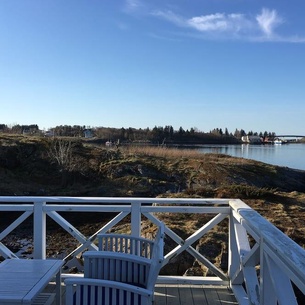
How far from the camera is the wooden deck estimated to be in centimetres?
318

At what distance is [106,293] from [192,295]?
156 centimetres

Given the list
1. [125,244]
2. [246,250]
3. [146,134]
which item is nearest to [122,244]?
[125,244]

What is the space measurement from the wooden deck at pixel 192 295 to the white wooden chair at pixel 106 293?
119cm

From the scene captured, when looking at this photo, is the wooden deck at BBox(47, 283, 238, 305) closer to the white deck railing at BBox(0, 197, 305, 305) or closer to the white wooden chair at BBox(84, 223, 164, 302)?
the white deck railing at BBox(0, 197, 305, 305)

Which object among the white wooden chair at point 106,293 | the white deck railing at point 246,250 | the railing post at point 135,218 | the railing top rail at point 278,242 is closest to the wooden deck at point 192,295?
the white deck railing at point 246,250

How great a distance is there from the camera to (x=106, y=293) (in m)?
1.98

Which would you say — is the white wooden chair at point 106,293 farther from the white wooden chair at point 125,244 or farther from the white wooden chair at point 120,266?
the white wooden chair at point 125,244

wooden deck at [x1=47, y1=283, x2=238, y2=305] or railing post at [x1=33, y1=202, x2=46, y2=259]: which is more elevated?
railing post at [x1=33, y1=202, x2=46, y2=259]

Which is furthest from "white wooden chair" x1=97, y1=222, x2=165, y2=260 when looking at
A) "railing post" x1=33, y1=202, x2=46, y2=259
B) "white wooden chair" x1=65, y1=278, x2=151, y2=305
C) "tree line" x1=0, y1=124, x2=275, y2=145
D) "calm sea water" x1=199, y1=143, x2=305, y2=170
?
"tree line" x1=0, y1=124, x2=275, y2=145

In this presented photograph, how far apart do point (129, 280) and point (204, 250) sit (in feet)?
11.1

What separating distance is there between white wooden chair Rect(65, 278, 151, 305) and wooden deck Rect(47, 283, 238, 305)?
1194 mm

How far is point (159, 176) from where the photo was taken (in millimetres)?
16594

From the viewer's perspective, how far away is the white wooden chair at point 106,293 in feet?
6.24

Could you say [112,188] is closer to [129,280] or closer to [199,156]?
[199,156]
